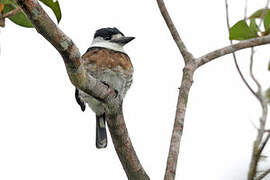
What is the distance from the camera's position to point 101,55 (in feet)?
12.8

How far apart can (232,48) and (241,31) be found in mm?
125

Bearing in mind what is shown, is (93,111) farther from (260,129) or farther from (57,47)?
(260,129)

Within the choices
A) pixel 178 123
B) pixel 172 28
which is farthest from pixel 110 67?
pixel 178 123

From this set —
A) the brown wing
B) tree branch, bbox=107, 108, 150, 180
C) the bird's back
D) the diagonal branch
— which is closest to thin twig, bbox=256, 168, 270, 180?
tree branch, bbox=107, 108, 150, 180

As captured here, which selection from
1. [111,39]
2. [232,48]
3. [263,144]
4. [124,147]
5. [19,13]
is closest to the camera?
[263,144]

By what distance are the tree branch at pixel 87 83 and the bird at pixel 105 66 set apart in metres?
0.77

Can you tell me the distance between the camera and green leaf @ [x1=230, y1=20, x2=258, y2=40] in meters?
2.50

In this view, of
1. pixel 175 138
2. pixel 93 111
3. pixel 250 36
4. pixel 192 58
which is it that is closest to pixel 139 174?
pixel 175 138

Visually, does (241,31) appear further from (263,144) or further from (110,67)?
(110,67)

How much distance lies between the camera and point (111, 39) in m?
4.34

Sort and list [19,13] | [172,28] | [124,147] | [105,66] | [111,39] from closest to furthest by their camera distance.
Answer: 1. [19,13]
2. [124,147]
3. [172,28]
4. [105,66]
5. [111,39]

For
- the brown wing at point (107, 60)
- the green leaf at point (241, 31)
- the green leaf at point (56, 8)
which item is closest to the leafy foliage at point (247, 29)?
the green leaf at point (241, 31)

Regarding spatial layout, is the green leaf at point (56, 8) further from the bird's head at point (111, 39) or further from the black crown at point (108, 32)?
the black crown at point (108, 32)

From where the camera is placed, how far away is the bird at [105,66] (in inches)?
150
